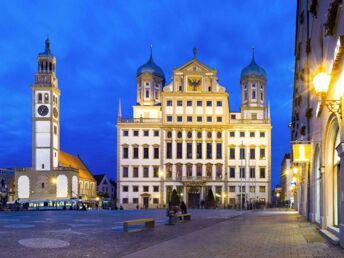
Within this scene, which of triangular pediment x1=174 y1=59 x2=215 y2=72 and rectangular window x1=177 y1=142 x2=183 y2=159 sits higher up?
triangular pediment x1=174 y1=59 x2=215 y2=72

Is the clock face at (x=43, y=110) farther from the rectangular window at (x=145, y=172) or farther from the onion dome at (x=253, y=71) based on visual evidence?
the onion dome at (x=253, y=71)

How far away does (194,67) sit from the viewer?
93.4 meters

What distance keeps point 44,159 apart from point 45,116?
846 cm

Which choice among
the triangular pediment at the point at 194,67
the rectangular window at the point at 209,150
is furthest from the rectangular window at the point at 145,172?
the triangular pediment at the point at 194,67

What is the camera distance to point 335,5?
1399 cm

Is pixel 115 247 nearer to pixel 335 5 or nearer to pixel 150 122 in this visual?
pixel 335 5

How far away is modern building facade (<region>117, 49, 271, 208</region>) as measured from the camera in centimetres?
9350

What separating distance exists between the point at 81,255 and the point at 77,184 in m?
96.3

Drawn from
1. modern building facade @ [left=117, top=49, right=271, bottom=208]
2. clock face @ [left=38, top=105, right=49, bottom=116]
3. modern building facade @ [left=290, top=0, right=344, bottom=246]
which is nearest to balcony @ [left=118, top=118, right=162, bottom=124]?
modern building facade @ [left=117, top=49, right=271, bottom=208]

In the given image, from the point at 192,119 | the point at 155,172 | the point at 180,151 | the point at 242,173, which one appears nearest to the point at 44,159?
the point at 155,172

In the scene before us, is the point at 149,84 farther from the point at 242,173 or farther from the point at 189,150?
the point at 242,173

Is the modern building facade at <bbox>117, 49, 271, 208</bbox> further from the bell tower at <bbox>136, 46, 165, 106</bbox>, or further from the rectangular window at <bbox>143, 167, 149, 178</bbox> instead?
the bell tower at <bbox>136, 46, 165, 106</bbox>

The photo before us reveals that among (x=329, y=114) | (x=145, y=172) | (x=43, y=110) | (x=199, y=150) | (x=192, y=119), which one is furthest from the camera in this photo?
(x=43, y=110)

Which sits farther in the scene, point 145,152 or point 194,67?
point 145,152
